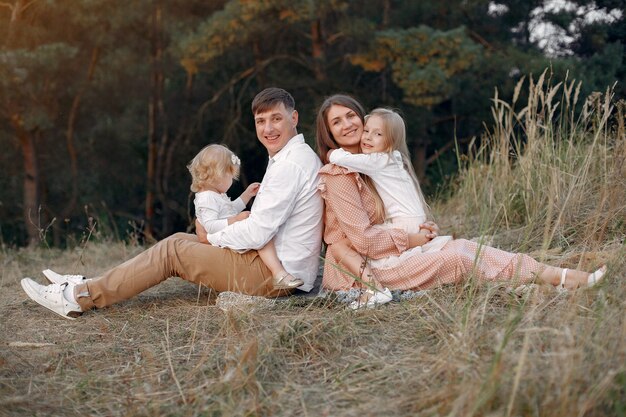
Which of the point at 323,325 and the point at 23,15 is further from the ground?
the point at 23,15

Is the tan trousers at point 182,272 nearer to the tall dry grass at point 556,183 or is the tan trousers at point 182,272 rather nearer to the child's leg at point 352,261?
the child's leg at point 352,261

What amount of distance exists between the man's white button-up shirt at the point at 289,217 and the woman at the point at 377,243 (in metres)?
0.07

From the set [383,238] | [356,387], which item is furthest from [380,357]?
[383,238]

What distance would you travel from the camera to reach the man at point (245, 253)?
3.32 m

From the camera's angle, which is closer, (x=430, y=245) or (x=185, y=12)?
(x=430, y=245)

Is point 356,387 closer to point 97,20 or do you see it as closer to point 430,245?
point 430,245

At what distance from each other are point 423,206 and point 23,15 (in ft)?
34.2

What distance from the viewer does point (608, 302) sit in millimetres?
2693

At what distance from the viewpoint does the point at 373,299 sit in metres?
3.12

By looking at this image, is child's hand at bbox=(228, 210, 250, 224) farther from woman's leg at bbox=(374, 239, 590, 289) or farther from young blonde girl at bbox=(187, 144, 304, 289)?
woman's leg at bbox=(374, 239, 590, 289)

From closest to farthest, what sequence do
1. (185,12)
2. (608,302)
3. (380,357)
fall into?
(380,357) < (608,302) < (185,12)

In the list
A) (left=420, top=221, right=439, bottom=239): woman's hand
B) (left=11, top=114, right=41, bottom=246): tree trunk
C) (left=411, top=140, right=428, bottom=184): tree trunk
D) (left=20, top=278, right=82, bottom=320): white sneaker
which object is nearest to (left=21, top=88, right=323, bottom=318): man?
(left=20, top=278, right=82, bottom=320): white sneaker

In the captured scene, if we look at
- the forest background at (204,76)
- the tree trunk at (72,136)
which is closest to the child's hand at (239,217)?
the forest background at (204,76)

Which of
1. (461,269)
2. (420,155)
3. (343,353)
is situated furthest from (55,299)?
(420,155)
